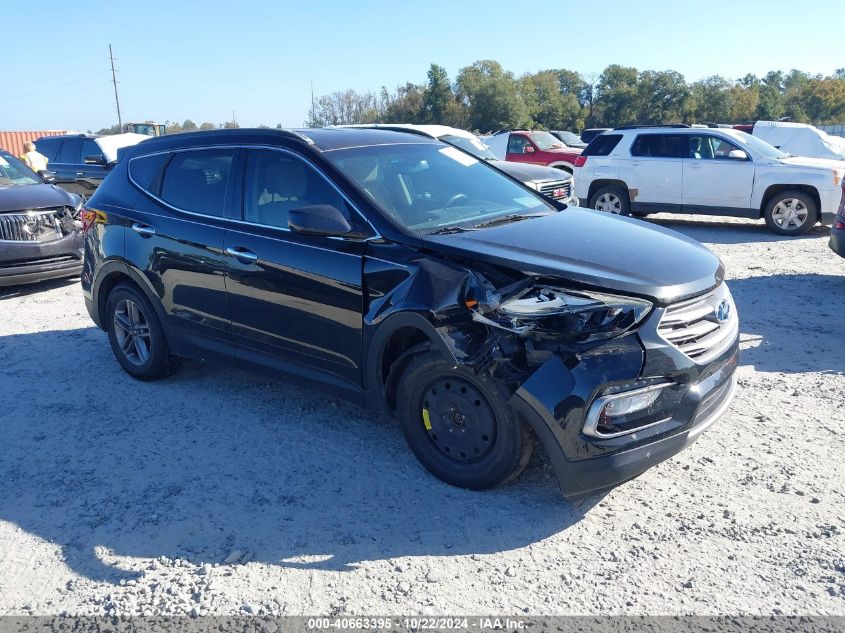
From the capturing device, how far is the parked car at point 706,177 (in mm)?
11547

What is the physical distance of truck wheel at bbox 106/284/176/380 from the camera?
538 cm

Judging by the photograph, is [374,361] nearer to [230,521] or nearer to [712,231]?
[230,521]

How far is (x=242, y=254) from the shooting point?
14.8 feet

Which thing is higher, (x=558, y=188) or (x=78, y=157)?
(x=78, y=157)

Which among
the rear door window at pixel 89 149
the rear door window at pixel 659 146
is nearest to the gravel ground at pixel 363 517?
the rear door window at pixel 659 146

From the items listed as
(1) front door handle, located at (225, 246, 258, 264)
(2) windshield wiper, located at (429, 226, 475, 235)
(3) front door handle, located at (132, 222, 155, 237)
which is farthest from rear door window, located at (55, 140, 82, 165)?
(2) windshield wiper, located at (429, 226, 475, 235)

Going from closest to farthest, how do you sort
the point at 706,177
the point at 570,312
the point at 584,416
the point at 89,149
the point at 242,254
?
1. the point at 584,416
2. the point at 570,312
3. the point at 242,254
4. the point at 706,177
5. the point at 89,149

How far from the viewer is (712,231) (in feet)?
41.4

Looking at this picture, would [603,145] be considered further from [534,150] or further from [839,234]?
[839,234]

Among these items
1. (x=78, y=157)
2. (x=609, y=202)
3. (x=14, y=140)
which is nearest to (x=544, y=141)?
(x=609, y=202)

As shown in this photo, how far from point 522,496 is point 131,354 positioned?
3529mm

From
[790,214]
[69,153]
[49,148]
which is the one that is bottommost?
[790,214]

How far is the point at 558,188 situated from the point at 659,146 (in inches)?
117

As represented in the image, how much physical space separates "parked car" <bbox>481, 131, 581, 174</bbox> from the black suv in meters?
14.3
